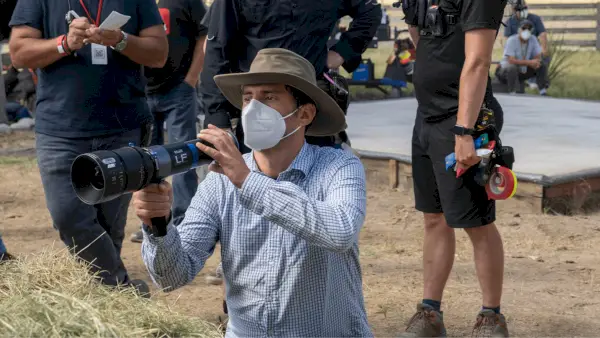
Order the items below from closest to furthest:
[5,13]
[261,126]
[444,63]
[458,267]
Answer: [261,126]
[444,63]
[5,13]
[458,267]

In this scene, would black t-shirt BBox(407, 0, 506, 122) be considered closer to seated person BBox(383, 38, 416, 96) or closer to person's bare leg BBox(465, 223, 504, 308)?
person's bare leg BBox(465, 223, 504, 308)

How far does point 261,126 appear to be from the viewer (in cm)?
312

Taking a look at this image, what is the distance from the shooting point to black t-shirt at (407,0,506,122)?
4.41 meters

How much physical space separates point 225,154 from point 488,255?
2.21 m

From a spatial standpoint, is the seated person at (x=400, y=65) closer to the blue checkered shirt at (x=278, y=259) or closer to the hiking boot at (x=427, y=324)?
the hiking boot at (x=427, y=324)

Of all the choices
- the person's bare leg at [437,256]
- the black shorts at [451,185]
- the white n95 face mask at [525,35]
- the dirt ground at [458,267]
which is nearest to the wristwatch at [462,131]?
the black shorts at [451,185]

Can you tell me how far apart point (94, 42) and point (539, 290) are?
9.19 ft

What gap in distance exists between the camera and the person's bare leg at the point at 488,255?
4.67m

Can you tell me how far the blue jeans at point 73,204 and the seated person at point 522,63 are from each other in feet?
40.4

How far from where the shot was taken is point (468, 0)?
14.4ft

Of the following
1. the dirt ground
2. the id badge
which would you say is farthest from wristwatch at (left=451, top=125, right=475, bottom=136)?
the id badge

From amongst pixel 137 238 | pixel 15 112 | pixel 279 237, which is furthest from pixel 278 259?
pixel 15 112

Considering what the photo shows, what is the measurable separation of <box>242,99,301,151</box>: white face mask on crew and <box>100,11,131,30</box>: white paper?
68.0 inches

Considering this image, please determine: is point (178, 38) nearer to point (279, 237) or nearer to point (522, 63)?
point (279, 237)
